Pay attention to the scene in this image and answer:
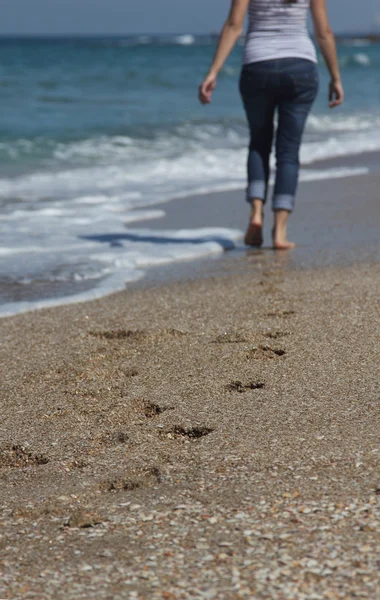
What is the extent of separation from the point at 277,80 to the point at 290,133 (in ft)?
0.98

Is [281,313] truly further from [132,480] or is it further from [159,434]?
[132,480]

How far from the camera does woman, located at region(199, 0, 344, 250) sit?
4508 millimetres

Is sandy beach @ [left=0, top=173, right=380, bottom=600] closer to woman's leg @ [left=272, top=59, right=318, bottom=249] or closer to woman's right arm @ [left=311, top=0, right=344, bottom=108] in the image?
woman's leg @ [left=272, top=59, right=318, bottom=249]

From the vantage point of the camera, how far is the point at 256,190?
4.75 m

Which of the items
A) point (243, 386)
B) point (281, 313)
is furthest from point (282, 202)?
point (243, 386)

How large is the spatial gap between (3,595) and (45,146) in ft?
30.9

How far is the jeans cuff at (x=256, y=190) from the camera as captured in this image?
4.73 metres

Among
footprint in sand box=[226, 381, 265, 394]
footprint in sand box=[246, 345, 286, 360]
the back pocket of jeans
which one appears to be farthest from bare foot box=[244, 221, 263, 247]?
footprint in sand box=[226, 381, 265, 394]

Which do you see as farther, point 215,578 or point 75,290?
point 75,290

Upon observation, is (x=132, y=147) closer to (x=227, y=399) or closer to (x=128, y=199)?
(x=128, y=199)

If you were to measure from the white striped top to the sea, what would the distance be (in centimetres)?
Result: 105

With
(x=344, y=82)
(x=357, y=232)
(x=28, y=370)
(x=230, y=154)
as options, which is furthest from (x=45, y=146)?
(x=344, y=82)

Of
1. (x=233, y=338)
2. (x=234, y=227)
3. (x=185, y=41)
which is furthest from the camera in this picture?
(x=185, y=41)

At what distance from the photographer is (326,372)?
8.84ft
